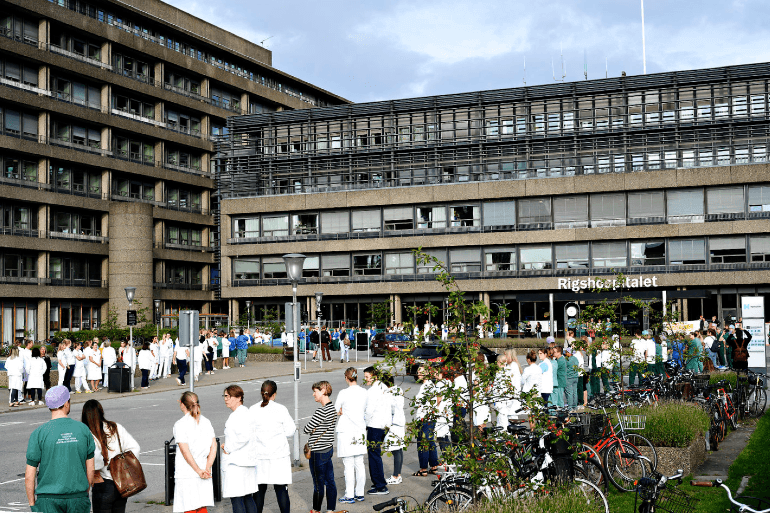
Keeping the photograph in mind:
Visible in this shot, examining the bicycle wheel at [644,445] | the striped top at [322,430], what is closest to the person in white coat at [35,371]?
the striped top at [322,430]

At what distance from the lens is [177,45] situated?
74375 millimetres

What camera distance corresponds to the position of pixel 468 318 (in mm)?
8586

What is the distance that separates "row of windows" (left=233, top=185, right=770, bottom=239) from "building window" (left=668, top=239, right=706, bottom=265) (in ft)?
5.29

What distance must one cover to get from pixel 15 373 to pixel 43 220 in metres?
39.1

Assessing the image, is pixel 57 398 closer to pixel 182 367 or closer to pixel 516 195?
pixel 182 367

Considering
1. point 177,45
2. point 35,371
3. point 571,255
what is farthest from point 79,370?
point 177,45

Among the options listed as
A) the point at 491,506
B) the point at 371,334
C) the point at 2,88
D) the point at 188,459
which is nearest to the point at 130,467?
the point at 188,459

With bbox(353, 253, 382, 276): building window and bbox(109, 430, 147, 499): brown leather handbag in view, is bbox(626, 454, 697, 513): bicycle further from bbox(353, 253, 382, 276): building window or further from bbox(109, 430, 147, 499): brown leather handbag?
bbox(353, 253, 382, 276): building window

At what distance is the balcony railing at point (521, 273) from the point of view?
58.4m

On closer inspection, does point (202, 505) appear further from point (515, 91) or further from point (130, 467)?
point (515, 91)

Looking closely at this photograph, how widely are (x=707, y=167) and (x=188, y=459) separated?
56971 mm

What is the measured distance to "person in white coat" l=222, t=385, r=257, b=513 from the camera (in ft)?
29.7

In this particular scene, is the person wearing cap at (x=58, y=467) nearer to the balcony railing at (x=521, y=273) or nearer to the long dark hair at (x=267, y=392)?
the long dark hair at (x=267, y=392)

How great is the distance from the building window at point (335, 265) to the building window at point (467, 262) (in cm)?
916
